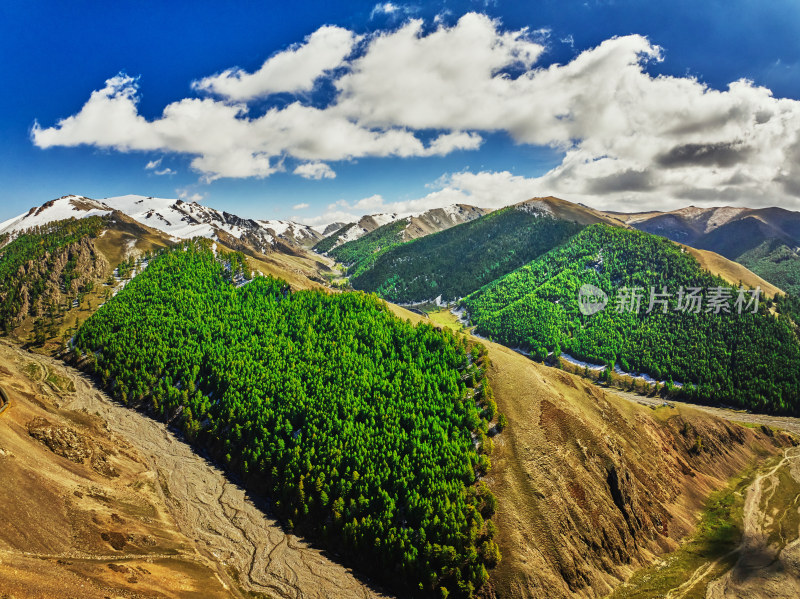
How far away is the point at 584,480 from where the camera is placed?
10656 cm

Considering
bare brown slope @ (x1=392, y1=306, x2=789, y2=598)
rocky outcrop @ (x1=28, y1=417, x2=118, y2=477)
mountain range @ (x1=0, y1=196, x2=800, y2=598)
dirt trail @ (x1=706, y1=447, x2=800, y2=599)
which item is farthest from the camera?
rocky outcrop @ (x1=28, y1=417, x2=118, y2=477)

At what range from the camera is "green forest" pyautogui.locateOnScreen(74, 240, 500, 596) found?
92.8 m

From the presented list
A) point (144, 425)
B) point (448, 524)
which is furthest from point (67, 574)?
point (144, 425)

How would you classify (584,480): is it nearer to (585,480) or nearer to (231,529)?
(585,480)

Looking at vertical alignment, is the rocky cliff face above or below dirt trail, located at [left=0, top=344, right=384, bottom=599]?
above

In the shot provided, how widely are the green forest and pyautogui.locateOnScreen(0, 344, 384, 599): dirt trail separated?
485 cm

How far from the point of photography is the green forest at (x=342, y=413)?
92.8m

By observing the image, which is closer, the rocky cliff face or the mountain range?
the mountain range

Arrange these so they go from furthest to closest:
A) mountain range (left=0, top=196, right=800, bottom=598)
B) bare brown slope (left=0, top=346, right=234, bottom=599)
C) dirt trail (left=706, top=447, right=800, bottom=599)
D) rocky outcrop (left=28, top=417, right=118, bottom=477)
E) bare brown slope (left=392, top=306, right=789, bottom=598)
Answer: rocky outcrop (left=28, top=417, right=118, bottom=477), dirt trail (left=706, top=447, right=800, bottom=599), bare brown slope (left=392, top=306, right=789, bottom=598), mountain range (left=0, top=196, right=800, bottom=598), bare brown slope (left=0, top=346, right=234, bottom=599)

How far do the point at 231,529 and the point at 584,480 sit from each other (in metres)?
89.4

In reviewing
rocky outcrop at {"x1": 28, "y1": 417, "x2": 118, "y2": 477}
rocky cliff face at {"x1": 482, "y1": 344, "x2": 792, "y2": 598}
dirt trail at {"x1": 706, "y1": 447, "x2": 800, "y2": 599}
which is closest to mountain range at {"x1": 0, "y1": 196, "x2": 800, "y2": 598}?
rocky cliff face at {"x1": 482, "y1": 344, "x2": 792, "y2": 598}

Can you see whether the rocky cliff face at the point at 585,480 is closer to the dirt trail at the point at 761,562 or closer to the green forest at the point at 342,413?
the green forest at the point at 342,413

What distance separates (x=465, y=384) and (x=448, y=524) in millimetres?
54464

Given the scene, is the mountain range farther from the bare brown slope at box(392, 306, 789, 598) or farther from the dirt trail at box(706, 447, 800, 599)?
the dirt trail at box(706, 447, 800, 599)
